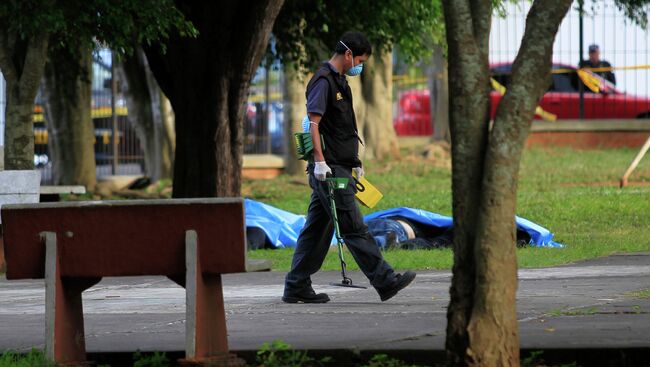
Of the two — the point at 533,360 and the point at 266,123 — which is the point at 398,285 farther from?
the point at 266,123

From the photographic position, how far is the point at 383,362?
7051 mm

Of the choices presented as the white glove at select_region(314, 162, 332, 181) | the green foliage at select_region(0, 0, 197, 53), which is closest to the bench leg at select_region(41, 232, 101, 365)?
the white glove at select_region(314, 162, 332, 181)

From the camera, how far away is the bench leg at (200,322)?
7.00 metres

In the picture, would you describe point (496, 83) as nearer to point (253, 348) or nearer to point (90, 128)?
point (90, 128)

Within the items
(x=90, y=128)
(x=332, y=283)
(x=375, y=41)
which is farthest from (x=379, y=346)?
(x=90, y=128)

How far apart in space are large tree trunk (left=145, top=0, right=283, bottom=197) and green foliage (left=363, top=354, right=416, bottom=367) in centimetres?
1201

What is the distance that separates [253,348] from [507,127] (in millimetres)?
1909

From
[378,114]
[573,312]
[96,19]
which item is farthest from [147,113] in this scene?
[573,312]

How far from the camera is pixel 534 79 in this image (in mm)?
6484

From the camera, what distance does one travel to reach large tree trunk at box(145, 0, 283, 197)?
62.4 feet

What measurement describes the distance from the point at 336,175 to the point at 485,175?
362 centimetres

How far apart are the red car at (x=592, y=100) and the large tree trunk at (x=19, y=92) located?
14.4 meters

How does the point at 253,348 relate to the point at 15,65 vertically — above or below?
below

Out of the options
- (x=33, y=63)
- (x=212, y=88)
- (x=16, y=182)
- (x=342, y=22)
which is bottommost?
(x=16, y=182)
